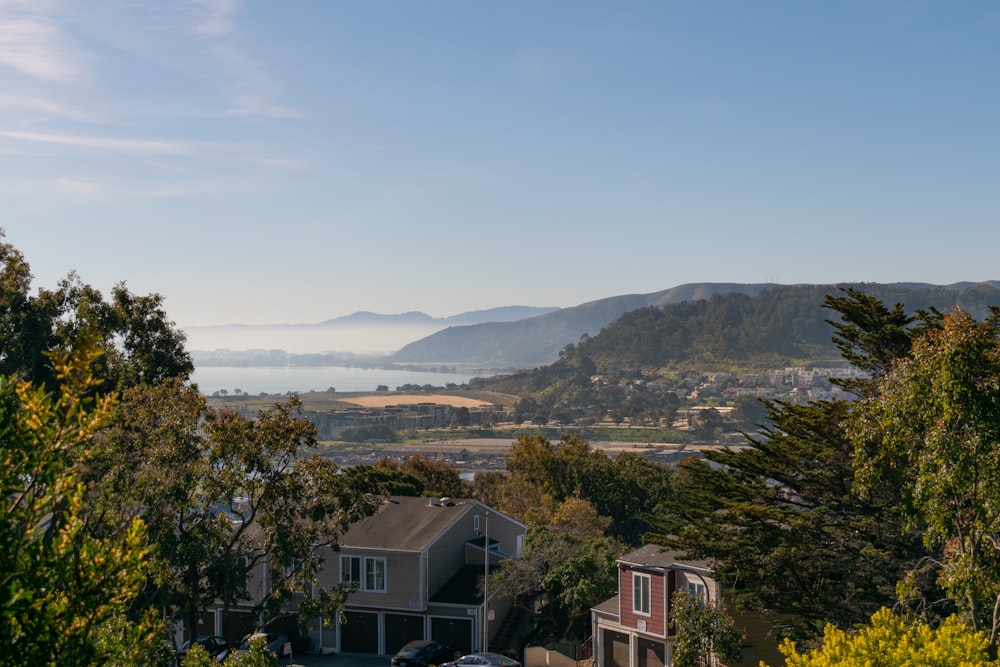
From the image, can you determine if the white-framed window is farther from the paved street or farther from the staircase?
the staircase

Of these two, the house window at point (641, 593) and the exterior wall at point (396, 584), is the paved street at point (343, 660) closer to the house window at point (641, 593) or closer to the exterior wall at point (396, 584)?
the exterior wall at point (396, 584)

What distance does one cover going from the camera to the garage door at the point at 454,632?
42.6m

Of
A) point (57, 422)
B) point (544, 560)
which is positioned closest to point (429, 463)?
point (544, 560)

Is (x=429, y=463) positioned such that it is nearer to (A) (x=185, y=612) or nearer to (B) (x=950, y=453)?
(A) (x=185, y=612)

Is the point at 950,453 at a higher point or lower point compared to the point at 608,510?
higher

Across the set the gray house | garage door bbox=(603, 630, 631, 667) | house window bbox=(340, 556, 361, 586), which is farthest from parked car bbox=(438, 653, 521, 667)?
house window bbox=(340, 556, 361, 586)

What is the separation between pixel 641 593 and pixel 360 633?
44.1ft

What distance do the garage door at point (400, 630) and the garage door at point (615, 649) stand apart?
837 centimetres

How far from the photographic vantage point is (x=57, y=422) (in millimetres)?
9375

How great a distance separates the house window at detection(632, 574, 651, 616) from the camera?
3675 cm

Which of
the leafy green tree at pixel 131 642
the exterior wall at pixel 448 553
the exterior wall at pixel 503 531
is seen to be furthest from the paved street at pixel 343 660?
the leafy green tree at pixel 131 642

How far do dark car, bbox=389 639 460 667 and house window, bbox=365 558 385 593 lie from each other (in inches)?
145

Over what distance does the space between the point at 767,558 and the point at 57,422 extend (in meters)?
24.3

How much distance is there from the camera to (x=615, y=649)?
38.8 meters
